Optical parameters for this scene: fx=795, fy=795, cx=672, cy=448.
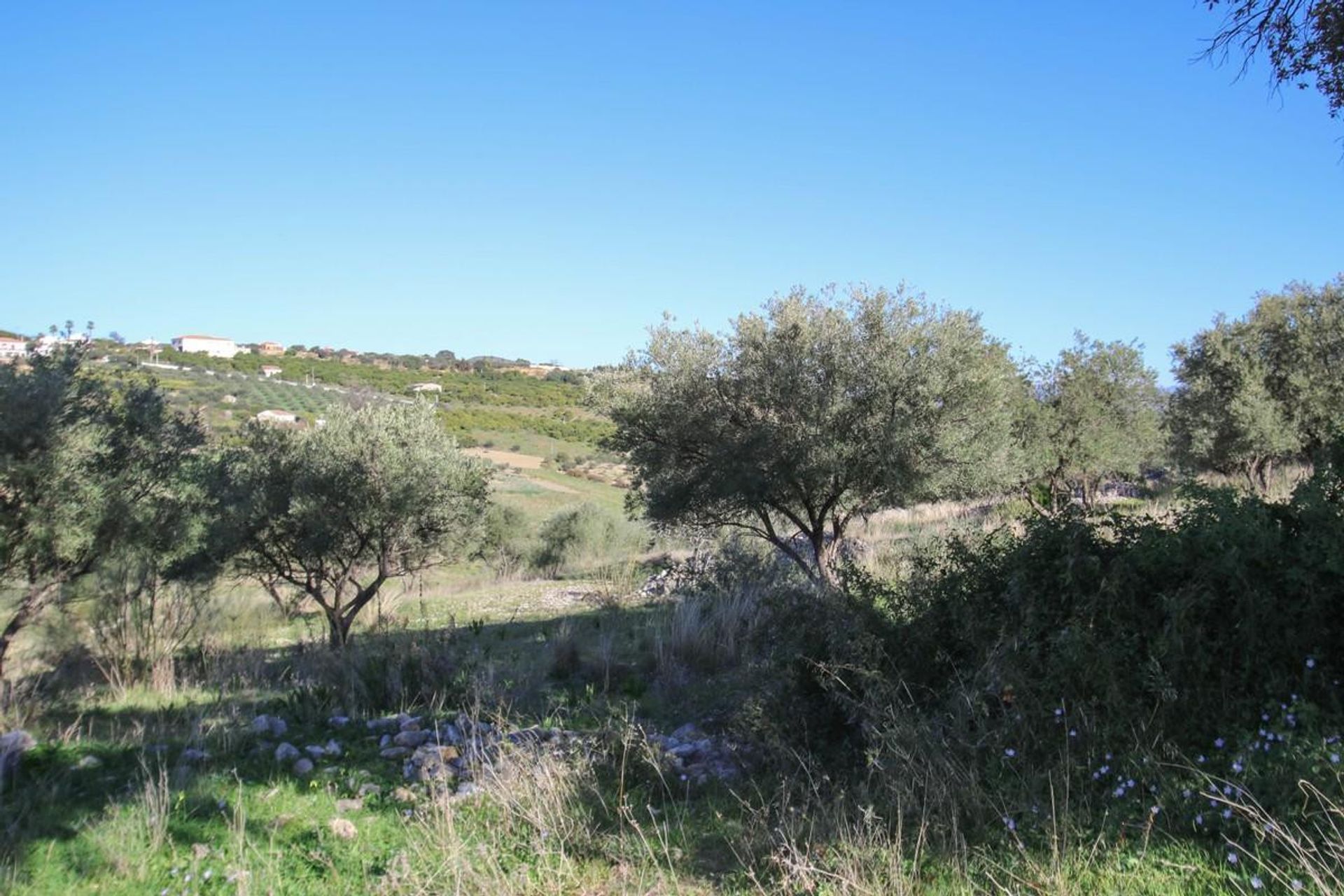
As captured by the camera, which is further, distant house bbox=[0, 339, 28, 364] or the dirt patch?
the dirt patch

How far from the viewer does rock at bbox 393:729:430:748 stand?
19.3ft

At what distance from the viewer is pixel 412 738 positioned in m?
5.91

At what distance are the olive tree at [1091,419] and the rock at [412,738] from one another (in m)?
20.3

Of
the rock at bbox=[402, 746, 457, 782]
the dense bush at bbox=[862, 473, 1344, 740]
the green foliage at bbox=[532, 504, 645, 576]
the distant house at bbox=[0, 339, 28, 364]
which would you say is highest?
the distant house at bbox=[0, 339, 28, 364]

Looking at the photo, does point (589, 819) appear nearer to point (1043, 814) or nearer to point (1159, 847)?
point (1043, 814)

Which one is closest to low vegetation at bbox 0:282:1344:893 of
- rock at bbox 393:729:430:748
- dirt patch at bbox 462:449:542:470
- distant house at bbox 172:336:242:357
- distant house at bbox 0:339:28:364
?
rock at bbox 393:729:430:748

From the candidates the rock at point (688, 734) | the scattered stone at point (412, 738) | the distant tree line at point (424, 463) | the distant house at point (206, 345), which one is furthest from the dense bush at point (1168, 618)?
the distant house at point (206, 345)

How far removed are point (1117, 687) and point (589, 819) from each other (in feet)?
9.34

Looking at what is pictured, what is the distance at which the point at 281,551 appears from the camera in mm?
13820

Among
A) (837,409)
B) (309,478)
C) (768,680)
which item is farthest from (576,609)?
(768,680)

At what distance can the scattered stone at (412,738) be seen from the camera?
19.3 feet

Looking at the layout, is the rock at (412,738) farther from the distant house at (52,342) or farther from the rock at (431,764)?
the distant house at (52,342)

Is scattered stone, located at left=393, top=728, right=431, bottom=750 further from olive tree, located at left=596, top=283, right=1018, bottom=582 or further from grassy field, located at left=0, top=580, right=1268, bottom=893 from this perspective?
olive tree, located at left=596, top=283, right=1018, bottom=582

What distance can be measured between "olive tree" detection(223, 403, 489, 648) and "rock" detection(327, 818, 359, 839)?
29.0ft
